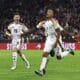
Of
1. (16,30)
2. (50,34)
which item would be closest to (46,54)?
(50,34)

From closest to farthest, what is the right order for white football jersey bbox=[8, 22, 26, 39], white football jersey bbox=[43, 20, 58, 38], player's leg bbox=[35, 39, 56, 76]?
player's leg bbox=[35, 39, 56, 76] < white football jersey bbox=[43, 20, 58, 38] < white football jersey bbox=[8, 22, 26, 39]

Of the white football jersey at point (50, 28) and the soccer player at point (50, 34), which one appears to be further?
the white football jersey at point (50, 28)

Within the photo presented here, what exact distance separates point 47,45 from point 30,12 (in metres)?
28.4

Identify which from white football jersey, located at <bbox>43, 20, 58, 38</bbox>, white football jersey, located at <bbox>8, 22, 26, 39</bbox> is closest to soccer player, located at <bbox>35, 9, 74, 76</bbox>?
white football jersey, located at <bbox>43, 20, 58, 38</bbox>

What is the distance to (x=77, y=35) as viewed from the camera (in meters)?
37.2

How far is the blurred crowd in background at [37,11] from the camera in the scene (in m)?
40.9

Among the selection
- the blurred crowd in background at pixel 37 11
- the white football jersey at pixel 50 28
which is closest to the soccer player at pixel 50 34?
the white football jersey at pixel 50 28

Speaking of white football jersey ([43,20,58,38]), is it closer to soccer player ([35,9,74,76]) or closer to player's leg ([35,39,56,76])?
soccer player ([35,9,74,76])

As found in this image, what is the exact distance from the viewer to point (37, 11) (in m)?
43.3

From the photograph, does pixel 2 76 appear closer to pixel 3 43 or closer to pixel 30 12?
pixel 3 43

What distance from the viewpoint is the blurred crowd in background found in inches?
1612

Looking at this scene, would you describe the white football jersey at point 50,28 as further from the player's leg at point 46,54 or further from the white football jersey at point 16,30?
the white football jersey at point 16,30

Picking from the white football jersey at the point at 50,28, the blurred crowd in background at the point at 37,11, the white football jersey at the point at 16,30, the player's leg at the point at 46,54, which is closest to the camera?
the player's leg at the point at 46,54

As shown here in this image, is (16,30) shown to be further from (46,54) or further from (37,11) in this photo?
(37,11)
